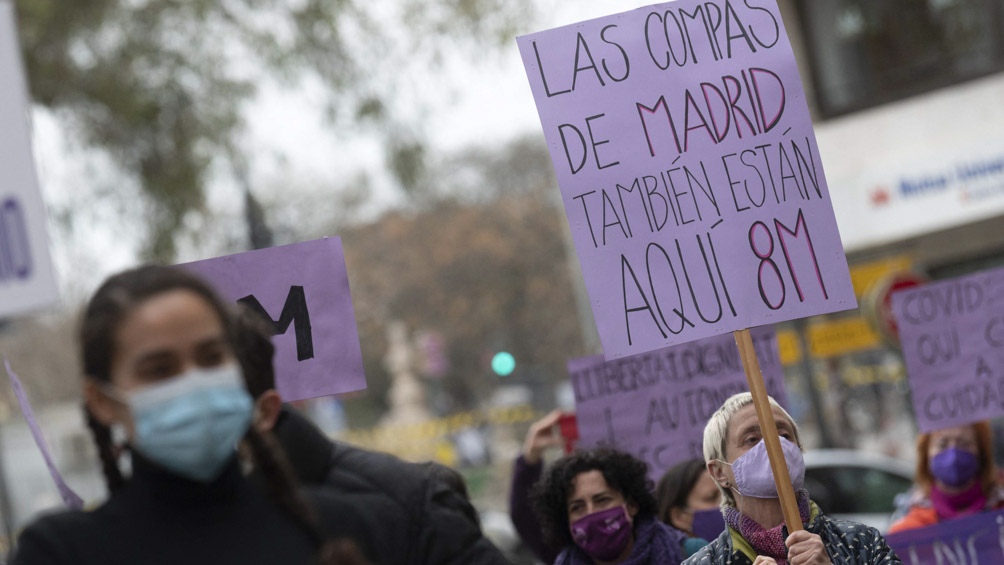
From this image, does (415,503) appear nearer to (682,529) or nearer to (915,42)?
(682,529)

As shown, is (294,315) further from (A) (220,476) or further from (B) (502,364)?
(B) (502,364)

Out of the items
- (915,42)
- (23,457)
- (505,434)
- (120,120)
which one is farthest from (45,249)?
(505,434)

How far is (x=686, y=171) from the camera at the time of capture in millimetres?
3895

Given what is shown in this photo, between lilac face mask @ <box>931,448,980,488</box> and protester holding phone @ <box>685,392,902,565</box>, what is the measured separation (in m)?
2.12

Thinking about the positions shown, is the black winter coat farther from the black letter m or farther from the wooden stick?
the black letter m

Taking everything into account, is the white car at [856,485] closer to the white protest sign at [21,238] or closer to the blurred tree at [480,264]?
the white protest sign at [21,238]

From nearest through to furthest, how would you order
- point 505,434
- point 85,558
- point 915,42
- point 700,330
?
point 85,558, point 700,330, point 915,42, point 505,434

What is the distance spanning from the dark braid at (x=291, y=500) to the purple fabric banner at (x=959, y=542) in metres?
3.69

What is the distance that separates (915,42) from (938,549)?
10624 mm

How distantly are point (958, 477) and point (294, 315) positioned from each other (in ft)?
9.35

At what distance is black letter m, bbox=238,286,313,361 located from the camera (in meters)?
4.11

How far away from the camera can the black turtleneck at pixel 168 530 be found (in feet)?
6.74

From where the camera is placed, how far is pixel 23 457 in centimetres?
2053

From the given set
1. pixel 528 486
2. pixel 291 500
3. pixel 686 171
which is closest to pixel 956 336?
pixel 528 486
